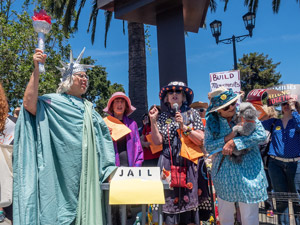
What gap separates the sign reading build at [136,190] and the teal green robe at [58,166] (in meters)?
0.25

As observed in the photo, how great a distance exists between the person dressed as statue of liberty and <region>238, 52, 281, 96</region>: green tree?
2589 cm

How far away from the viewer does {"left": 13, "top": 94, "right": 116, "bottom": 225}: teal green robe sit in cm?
217

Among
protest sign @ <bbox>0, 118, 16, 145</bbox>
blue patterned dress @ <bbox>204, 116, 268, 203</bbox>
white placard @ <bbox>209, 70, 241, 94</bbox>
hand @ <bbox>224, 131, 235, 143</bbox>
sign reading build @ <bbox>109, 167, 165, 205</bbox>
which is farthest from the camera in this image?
white placard @ <bbox>209, 70, 241, 94</bbox>

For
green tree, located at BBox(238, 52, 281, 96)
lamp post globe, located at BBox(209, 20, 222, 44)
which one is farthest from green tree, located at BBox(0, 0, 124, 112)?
green tree, located at BBox(238, 52, 281, 96)

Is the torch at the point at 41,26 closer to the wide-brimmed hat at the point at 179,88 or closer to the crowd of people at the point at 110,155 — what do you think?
the crowd of people at the point at 110,155

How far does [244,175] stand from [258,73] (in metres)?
27.0

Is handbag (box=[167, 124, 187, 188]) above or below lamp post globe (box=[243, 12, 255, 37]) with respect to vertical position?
below

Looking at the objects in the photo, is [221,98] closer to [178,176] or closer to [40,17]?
[178,176]

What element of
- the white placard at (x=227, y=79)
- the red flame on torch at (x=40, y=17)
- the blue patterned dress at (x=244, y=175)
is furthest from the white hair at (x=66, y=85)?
the white placard at (x=227, y=79)

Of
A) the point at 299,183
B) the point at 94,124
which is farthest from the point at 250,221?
the point at 94,124

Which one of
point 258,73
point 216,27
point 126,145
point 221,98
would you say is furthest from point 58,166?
point 258,73

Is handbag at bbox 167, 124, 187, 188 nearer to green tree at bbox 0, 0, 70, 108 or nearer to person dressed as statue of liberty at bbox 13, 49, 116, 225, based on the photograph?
person dressed as statue of liberty at bbox 13, 49, 116, 225

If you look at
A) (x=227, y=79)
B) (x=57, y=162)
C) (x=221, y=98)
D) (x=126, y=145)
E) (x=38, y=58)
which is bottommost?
(x=57, y=162)

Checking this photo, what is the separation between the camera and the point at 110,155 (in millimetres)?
2506
